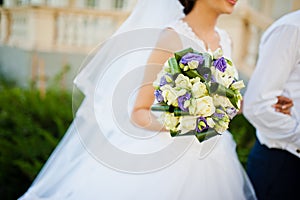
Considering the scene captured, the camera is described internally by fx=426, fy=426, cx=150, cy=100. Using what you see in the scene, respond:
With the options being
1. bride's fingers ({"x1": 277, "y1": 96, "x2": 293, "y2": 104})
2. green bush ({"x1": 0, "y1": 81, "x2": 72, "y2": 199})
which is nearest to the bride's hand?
bride's fingers ({"x1": 277, "y1": 96, "x2": 293, "y2": 104})

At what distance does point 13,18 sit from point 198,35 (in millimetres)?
8213

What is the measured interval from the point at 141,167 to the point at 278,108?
822 mm

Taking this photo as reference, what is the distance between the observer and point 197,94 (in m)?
1.69

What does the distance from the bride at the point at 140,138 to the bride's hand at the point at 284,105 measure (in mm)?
350

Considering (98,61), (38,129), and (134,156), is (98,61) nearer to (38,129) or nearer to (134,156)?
(134,156)

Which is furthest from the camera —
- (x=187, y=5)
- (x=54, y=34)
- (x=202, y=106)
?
(x=54, y=34)

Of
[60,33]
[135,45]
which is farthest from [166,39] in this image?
[60,33]

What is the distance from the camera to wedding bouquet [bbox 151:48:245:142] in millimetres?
1704

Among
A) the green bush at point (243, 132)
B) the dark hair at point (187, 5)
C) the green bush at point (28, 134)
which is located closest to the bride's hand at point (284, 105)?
the dark hair at point (187, 5)

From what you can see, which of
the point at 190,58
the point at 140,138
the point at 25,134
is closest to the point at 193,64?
the point at 190,58

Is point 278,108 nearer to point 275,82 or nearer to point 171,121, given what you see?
point 275,82

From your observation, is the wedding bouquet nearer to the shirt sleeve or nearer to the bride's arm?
the bride's arm

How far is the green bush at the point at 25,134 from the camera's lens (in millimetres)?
4051

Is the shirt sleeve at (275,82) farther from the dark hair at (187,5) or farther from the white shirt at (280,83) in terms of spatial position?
the dark hair at (187,5)
